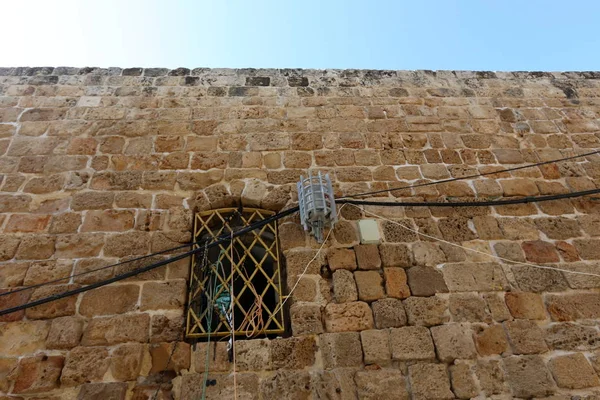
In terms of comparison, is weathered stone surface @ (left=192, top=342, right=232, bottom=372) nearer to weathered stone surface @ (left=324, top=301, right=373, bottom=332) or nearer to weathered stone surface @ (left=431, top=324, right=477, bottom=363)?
weathered stone surface @ (left=324, top=301, right=373, bottom=332)

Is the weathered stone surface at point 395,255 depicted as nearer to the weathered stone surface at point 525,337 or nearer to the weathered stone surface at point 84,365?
the weathered stone surface at point 525,337

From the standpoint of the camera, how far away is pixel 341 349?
2592 mm

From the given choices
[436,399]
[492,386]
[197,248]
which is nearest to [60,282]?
[197,248]

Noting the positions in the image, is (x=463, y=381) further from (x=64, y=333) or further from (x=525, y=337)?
(x=64, y=333)

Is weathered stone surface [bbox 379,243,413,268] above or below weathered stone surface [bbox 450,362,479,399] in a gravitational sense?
above

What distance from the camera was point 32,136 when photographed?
3.65 metres

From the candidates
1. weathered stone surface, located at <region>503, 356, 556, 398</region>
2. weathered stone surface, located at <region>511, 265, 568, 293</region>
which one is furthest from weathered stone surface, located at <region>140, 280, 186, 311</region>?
weathered stone surface, located at <region>511, 265, 568, 293</region>

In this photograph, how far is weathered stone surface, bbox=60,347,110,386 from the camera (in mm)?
2414

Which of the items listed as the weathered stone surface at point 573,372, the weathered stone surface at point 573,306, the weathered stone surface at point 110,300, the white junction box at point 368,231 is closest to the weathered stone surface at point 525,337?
the weathered stone surface at point 573,372

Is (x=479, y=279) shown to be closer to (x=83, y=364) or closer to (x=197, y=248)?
(x=197, y=248)

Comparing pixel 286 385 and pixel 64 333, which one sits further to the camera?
pixel 64 333

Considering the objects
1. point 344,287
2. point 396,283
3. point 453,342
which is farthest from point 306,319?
point 453,342

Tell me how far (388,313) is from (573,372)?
129 cm

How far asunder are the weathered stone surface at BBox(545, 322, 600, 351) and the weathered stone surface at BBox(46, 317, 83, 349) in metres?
3.29
